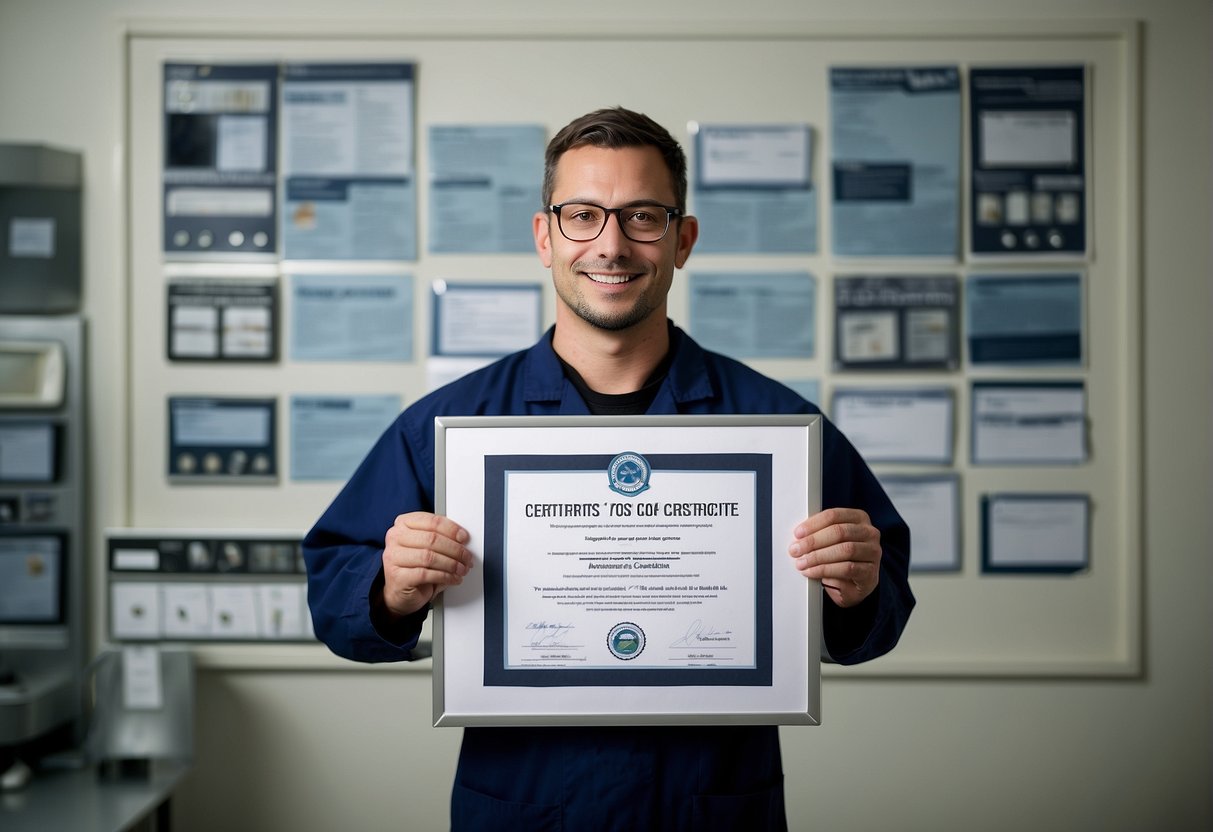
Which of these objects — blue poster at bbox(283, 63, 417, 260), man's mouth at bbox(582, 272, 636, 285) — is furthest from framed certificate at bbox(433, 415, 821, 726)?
blue poster at bbox(283, 63, 417, 260)

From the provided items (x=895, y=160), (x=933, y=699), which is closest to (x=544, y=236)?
(x=895, y=160)

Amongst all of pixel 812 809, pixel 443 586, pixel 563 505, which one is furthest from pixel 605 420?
pixel 812 809

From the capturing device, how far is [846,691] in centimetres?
255

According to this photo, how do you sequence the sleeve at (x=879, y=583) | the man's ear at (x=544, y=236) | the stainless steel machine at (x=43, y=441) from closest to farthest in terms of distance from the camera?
the sleeve at (x=879, y=583), the man's ear at (x=544, y=236), the stainless steel machine at (x=43, y=441)

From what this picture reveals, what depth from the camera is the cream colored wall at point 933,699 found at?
255 cm

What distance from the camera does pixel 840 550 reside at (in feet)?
4.03

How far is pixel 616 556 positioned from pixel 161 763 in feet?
5.94

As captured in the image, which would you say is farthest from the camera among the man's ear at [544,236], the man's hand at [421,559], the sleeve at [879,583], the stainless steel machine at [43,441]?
the stainless steel machine at [43,441]

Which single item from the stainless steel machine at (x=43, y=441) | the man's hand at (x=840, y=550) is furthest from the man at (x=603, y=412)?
the stainless steel machine at (x=43, y=441)

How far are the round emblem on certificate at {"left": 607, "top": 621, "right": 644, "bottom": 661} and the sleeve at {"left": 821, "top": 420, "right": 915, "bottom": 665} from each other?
278 millimetres

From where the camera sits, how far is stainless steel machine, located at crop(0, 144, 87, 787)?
2.51 m
